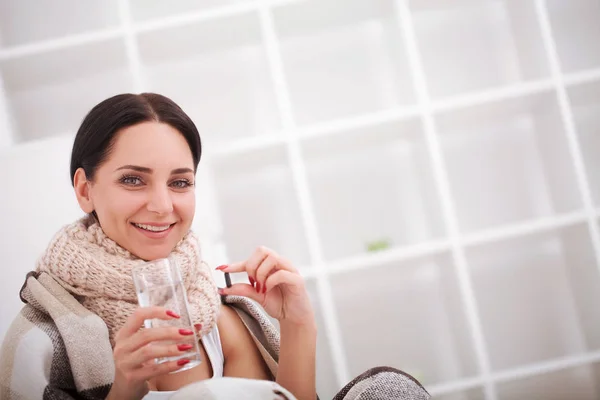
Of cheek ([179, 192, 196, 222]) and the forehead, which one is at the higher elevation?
the forehead

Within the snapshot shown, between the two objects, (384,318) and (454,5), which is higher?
(454,5)

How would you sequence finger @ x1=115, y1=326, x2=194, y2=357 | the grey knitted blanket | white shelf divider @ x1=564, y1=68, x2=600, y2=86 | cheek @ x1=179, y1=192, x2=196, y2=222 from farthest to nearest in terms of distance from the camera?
white shelf divider @ x1=564, y1=68, x2=600, y2=86 < cheek @ x1=179, y1=192, x2=196, y2=222 < the grey knitted blanket < finger @ x1=115, y1=326, x2=194, y2=357

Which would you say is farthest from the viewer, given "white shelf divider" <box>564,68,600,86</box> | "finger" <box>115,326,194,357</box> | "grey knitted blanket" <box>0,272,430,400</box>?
"white shelf divider" <box>564,68,600,86</box>

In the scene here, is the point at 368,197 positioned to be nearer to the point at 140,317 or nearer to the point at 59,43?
the point at 59,43

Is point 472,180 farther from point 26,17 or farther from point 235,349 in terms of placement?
point 26,17

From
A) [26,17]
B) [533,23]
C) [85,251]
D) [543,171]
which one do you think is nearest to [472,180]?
[543,171]

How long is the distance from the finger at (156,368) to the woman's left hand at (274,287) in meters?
0.25

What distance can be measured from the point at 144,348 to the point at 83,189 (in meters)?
0.49

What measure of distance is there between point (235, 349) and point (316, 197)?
46.0 inches

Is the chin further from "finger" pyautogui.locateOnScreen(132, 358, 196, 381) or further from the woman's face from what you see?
"finger" pyautogui.locateOnScreen(132, 358, 196, 381)

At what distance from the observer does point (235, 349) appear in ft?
4.24

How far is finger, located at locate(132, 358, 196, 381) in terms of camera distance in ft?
2.83

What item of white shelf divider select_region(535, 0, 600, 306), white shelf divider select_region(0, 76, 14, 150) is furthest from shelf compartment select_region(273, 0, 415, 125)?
white shelf divider select_region(0, 76, 14, 150)

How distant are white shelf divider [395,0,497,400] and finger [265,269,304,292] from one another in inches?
39.6
